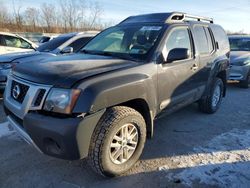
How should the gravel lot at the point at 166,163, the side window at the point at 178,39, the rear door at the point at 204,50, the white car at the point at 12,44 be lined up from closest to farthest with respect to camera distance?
the gravel lot at the point at 166,163 → the side window at the point at 178,39 → the rear door at the point at 204,50 → the white car at the point at 12,44

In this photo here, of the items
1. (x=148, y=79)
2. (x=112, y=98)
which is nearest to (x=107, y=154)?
(x=112, y=98)

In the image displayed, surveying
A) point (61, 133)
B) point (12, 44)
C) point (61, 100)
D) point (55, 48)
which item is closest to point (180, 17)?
point (61, 100)

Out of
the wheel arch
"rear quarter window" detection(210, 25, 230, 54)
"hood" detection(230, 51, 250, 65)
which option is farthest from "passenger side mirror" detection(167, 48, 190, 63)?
"hood" detection(230, 51, 250, 65)

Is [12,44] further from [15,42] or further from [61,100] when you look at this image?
[61,100]

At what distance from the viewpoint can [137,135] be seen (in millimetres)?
3414

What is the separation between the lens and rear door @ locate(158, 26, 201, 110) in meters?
3.81

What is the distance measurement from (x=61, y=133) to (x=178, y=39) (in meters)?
2.50

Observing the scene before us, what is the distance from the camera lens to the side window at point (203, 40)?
4801mm

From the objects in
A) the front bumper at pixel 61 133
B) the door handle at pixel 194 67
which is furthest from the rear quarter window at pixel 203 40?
the front bumper at pixel 61 133

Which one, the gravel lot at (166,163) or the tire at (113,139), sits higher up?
the tire at (113,139)

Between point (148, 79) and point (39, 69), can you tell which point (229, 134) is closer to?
point (148, 79)

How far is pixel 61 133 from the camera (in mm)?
2627

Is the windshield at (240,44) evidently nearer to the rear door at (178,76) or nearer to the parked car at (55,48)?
the parked car at (55,48)

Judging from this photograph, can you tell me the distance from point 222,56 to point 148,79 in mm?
2843
